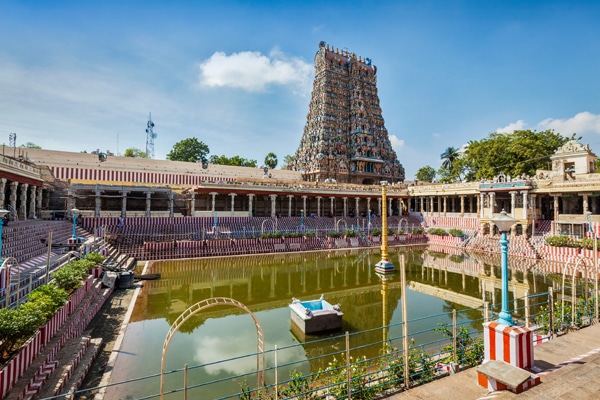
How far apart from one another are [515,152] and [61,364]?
4386 cm

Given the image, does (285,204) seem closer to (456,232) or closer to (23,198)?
(456,232)

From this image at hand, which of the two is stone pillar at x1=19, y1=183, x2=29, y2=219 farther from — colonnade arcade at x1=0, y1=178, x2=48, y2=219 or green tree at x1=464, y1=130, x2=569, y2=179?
green tree at x1=464, y1=130, x2=569, y2=179

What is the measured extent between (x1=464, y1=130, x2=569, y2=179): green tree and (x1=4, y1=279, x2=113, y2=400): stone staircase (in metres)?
41.5

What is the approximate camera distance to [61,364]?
661 centimetres

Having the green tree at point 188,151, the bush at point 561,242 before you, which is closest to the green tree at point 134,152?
the green tree at point 188,151

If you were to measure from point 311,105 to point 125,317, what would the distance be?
142 ft

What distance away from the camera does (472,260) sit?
22.6 metres

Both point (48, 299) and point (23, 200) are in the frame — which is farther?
point (23, 200)

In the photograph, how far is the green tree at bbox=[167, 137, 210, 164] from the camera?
186 feet

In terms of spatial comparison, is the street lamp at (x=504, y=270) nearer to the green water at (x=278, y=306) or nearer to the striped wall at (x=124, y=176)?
the green water at (x=278, y=306)

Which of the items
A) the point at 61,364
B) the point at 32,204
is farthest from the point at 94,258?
the point at 32,204

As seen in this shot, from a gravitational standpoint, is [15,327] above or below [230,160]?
below

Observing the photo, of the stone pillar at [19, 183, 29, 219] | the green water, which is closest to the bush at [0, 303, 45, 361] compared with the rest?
the green water

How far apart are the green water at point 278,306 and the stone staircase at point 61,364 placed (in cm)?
74
